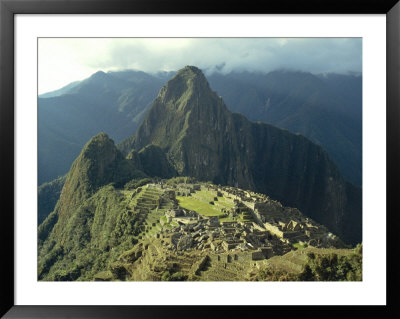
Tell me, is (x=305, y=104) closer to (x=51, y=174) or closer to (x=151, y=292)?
(x=51, y=174)

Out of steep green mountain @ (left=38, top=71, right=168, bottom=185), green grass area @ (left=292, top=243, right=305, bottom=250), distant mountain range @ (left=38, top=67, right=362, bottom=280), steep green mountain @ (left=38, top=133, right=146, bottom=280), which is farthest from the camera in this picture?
steep green mountain @ (left=38, top=71, right=168, bottom=185)

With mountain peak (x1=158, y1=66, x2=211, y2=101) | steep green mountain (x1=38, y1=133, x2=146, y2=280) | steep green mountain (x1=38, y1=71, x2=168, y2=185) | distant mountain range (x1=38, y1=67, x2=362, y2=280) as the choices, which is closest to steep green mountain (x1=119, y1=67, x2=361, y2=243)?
mountain peak (x1=158, y1=66, x2=211, y2=101)

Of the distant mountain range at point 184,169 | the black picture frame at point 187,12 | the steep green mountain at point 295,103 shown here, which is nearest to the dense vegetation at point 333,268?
the black picture frame at point 187,12

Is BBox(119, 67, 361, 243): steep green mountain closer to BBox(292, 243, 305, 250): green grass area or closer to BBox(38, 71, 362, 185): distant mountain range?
BBox(38, 71, 362, 185): distant mountain range

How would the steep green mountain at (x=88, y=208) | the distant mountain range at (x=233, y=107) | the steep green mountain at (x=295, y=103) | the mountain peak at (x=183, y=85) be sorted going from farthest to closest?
the steep green mountain at (x=295, y=103) < the mountain peak at (x=183, y=85) < the distant mountain range at (x=233, y=107) < the steep green mountain at (x=88, y=208)

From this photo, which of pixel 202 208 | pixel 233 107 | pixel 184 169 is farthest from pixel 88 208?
pixel 233 107

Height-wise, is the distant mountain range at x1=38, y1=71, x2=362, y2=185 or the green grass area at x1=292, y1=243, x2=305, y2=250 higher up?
the distant mountain range at x1=38, y1=71, x2=362, y2=185

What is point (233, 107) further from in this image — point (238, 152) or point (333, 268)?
point (333, 268)

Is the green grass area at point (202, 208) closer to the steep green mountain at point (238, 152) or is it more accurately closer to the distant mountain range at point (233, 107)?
the distant mountain range at point (233, 107)
